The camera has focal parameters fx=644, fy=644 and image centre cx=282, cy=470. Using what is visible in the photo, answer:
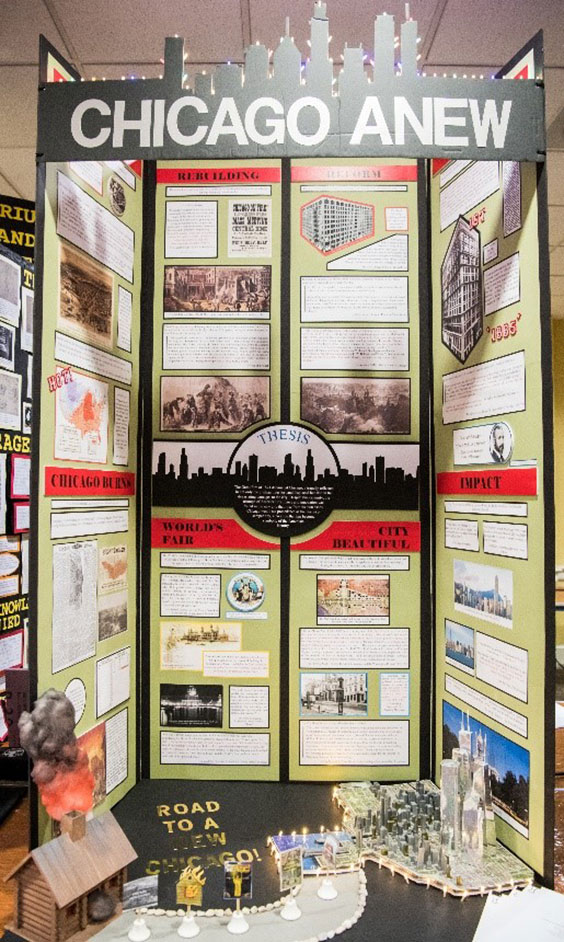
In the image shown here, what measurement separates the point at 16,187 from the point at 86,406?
2888 mm

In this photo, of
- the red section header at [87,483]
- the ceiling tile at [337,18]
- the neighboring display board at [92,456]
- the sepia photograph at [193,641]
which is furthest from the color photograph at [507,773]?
the ceiling tile at [337,18]

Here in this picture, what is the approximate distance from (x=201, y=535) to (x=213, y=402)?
353 millimetres

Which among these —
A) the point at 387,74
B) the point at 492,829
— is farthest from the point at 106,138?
the point at 492,829

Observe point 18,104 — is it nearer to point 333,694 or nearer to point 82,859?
point 333,694

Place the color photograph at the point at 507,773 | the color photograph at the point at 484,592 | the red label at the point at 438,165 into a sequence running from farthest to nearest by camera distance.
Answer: the red label at the point at 438,165 → the color photograph at the point at 484,592 → the color photograph at the point at 507,773

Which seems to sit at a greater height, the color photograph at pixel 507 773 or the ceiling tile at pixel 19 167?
the ceiling tile at pixel 19 167

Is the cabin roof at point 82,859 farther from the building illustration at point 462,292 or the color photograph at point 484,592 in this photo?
the building illustration at point 462,292

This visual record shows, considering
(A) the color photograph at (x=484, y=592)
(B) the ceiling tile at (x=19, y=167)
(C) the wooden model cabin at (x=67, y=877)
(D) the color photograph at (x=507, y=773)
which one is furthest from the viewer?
(B) the ceiling tile at (x=19, y=167)

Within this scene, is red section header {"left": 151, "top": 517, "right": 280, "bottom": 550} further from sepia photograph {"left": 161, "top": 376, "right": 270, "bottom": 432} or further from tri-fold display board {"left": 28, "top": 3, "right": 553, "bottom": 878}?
sepia photograph {"left": 161, "top": 376, "right": 270, "bottom": 432}

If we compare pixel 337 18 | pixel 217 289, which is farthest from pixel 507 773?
pixel 337 18

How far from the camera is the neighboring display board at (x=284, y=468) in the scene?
1680 mm

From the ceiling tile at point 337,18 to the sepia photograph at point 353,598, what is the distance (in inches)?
68.7

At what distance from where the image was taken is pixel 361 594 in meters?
1.69

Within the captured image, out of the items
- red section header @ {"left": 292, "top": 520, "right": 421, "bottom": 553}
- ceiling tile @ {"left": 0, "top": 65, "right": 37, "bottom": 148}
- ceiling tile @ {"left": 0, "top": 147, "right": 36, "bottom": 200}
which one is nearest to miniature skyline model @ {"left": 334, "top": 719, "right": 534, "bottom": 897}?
red section header @ {"left": 292, "top": 520, "right": 421, "bottom": 553}
